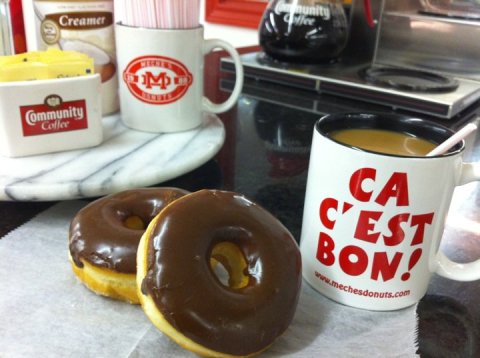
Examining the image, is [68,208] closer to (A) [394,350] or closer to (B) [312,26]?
(A) [394,350]

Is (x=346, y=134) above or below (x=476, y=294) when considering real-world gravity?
above

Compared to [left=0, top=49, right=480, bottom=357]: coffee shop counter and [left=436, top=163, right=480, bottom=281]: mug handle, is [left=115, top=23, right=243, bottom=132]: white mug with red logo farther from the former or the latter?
[left=436, top=163, right=480, bottom=281]: mug handle

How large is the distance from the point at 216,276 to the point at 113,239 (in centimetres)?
8

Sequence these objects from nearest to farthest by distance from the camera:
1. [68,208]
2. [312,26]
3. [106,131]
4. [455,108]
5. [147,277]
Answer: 1. [147,277]
2. [68,208]
3. [106,131]
4. [455,108]
5. [312,26]

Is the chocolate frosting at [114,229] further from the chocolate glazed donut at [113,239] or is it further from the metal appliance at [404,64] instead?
the metal appliance at [404,64]

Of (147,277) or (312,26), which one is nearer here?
(147,277)

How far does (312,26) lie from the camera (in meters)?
0.82

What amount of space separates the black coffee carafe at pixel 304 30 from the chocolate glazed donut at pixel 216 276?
563mm

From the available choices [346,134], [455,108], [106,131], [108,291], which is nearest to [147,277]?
[108,291]

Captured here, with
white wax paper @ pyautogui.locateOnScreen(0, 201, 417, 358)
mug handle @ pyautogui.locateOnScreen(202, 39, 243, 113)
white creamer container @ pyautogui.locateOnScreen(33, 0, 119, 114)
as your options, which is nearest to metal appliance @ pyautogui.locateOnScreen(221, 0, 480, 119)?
mug handle @ pyautogui.locateOnScreen(202, 39, 243, 113)

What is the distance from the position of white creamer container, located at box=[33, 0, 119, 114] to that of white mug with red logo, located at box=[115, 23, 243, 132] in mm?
37

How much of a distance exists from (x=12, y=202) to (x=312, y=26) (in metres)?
0.55

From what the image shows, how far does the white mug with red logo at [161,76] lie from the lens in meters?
0.54

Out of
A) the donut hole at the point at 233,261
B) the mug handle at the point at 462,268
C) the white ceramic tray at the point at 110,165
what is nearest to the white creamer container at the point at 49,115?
the white ceramic tray at the point at 110,165
